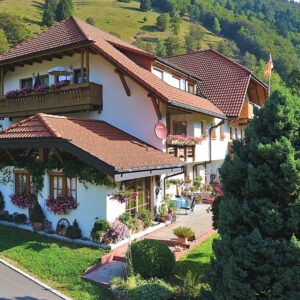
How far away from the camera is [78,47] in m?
17.4

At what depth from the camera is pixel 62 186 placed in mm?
14344

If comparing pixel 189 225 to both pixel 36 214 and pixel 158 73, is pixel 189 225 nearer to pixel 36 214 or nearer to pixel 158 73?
pixel 36 214

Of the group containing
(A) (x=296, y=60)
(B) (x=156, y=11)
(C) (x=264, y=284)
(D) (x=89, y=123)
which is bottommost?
(C) (x=264, y=284)

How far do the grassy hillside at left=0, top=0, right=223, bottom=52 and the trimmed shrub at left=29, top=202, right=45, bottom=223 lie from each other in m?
104

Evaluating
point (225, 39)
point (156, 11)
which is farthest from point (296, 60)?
point (156, 11)

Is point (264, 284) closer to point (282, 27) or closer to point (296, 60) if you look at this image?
point (296, 60)

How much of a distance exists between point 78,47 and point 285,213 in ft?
42.8

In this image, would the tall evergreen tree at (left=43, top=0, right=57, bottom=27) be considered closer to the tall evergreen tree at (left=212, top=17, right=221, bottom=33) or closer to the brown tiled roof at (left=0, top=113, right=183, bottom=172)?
the tall evergreen tree at (left=212, top=17, right=221, bottom=33)

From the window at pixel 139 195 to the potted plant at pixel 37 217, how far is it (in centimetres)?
314

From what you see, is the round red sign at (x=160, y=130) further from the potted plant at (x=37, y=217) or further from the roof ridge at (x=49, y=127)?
the potted plant at (x=37, y=217)

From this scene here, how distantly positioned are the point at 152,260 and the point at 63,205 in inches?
200

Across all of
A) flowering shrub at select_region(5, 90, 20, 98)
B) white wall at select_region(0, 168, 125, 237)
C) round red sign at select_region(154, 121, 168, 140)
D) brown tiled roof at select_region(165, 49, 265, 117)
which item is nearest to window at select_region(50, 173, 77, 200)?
white wall at select_region(0, 168, 125, 237)

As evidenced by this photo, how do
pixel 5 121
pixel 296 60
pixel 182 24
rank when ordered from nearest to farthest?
pixel 5 121, pixel 296 60, pixel 182 24

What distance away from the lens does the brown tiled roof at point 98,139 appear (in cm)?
1331
